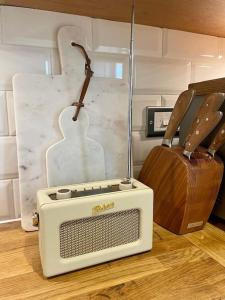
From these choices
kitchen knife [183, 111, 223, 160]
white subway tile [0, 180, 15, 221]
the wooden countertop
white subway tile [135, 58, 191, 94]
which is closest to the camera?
the wooden countertop

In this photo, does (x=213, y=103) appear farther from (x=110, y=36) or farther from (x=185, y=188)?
(x=110, y=36)

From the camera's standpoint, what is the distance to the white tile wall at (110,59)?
0.62m

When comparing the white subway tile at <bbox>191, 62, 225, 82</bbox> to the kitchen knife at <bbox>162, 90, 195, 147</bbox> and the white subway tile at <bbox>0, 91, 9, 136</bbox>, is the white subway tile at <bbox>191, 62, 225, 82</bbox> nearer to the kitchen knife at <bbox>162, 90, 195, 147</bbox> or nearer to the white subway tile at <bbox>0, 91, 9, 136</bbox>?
the kitchen knife at <bbox>162, 90, 195, 147</bbox>

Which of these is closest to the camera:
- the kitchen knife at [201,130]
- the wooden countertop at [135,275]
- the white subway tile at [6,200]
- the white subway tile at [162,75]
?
the wooden countertop at [135,275]

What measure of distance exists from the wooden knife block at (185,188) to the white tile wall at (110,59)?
0.18m

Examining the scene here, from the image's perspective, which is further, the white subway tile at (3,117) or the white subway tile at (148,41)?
the white subway tile at (148,41)

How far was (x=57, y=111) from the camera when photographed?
2.05 feet

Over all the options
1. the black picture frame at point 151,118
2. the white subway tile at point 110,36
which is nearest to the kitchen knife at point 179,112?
the black picture frame at point 151,118

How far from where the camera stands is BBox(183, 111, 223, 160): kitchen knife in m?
0.54

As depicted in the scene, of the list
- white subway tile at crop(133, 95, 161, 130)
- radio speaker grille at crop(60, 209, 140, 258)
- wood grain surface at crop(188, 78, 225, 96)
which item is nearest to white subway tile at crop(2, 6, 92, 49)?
white subway tile at crop(133, 95, 161, 130)

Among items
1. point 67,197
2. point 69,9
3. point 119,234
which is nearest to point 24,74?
point 69,9

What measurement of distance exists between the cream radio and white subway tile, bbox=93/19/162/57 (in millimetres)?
402

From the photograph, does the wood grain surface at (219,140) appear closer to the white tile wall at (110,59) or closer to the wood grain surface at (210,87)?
the wood grain surface at (210,87)

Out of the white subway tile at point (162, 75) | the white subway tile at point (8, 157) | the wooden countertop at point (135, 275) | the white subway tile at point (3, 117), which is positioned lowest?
the wooden countertop at point (135, 275)
